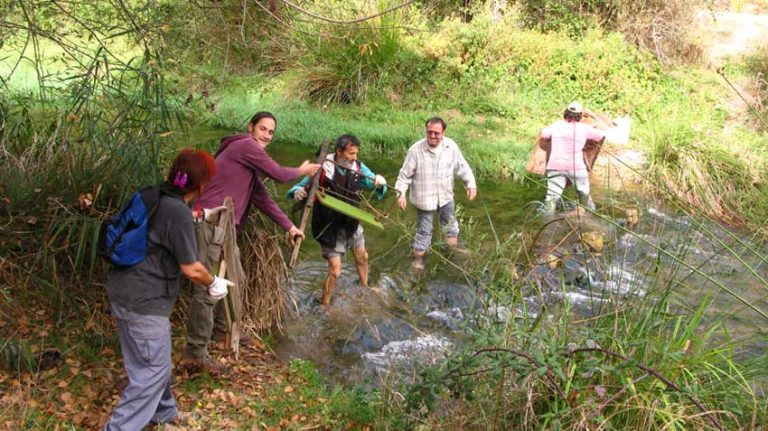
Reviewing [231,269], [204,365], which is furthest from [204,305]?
[204,365]

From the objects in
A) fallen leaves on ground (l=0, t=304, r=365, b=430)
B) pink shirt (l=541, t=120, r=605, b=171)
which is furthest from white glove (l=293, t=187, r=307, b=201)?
pink shirt (l=541, t=120, r=605, b=171)

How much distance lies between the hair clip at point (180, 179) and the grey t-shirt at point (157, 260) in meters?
0.07

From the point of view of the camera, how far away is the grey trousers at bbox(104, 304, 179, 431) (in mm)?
3850

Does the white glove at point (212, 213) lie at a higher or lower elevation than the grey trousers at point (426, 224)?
higher

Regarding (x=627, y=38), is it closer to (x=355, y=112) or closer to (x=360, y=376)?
(x=355, y=112)

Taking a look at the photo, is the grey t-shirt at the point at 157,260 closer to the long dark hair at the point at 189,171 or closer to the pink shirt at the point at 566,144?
the long dark hair at the point at 189,171

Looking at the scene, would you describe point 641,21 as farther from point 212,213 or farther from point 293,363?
point 212,213

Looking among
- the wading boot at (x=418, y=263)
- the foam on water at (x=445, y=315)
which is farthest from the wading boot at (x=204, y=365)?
the wading boot at (x=418, y=263)

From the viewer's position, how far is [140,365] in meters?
3.93

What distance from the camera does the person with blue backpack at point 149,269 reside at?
3768 mm

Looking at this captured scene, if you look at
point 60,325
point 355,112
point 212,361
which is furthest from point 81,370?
point 355,112

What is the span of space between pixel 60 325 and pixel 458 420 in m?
3.01

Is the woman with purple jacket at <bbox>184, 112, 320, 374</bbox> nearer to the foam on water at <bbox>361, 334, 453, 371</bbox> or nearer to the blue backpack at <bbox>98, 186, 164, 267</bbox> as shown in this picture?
the blue backpack at <bbox>98, 186, 164, 267</bbox>

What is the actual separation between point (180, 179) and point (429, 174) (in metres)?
4.30
